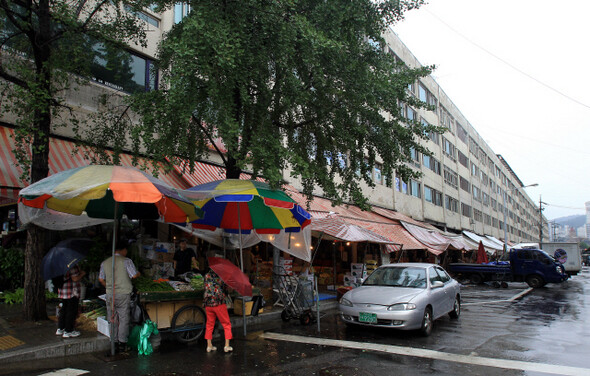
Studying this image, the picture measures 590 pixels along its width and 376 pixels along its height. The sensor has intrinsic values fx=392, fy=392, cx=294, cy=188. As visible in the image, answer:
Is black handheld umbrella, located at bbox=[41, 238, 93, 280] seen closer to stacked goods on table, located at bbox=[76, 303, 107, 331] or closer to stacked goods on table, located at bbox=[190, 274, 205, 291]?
stacked goods on table, located at bbox=[76, 303, 107, 331]

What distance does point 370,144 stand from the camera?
12.0 metres

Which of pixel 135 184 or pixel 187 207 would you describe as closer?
pixel 135 184

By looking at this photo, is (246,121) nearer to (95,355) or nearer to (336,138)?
(336,138)

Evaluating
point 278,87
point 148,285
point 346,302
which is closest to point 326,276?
point 346,302

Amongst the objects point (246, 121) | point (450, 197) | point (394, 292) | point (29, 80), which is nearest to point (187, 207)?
point (246, 121)

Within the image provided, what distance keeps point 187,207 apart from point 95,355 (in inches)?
126

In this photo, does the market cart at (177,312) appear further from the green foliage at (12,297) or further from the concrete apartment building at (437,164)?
the concrete apartment building at (437,164)

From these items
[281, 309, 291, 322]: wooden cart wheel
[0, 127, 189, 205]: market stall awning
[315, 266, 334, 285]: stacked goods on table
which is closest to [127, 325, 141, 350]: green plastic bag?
[0, 127, 189, 205]: market stall awning

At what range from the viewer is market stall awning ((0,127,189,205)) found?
860 centimetres

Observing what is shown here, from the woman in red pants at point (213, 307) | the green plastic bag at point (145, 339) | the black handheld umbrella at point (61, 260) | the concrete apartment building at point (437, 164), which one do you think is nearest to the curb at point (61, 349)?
the green plastic bag at point (145, 339)

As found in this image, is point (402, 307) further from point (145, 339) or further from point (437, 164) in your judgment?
point (437, 164)

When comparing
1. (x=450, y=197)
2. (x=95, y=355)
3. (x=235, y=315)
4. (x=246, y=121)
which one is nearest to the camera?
(x=95, y=355)

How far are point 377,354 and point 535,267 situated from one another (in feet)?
60.6

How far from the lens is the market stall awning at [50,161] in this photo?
8602 mm
